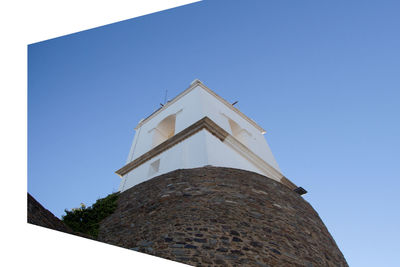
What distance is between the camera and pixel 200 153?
21.9 feet

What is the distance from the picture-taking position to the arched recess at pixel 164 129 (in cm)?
1038

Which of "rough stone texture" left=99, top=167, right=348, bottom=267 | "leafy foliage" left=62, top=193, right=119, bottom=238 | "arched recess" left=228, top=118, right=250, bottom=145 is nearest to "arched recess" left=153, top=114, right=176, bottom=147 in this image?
"arched recess" left=228, top=118, right=250, bottom=145

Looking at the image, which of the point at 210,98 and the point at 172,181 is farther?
the point at 210,98

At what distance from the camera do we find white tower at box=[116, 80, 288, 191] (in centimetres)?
704

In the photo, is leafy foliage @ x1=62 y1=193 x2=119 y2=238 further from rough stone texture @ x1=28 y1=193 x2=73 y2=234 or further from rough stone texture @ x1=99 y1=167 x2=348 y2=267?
rough stone texture @ x1=28 y1=193 x2=73 y2=234

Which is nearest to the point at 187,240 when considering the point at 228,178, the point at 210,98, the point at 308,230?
the point at 228,178

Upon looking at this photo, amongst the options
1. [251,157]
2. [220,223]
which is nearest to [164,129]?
[251,157]

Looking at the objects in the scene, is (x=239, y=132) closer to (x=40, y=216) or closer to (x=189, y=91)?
(x=189, y=91)

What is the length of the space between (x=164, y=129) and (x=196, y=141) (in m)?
3.78

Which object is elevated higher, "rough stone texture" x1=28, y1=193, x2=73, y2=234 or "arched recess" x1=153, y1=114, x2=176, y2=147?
"arched recess" x1=153, y1=114, x2=176, y2=147

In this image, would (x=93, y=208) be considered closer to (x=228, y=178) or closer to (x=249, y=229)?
(x=228, y=178)

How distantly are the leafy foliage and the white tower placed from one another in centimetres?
149

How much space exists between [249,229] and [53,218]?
2.76m

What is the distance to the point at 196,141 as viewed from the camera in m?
7.23
